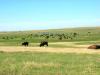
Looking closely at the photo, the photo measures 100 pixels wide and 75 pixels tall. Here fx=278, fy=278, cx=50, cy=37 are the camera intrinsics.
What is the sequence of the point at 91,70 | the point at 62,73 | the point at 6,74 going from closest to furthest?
the point at 6,74
the point at 62,73
the point at 91,70

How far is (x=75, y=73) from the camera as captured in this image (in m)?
18.3

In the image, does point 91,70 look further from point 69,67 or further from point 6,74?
point 6,74

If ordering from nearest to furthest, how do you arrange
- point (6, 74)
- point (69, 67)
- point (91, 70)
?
1. point (6, 74)
2. point (91, 70)
3. point (69, 67)

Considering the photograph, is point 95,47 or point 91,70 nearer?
point 91,70

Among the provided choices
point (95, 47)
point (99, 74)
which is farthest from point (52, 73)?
point (95, 47)

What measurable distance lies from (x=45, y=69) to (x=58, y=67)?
4.51 feet

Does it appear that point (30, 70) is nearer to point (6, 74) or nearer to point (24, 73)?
point (24, 73)

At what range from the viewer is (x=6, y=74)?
55.3 feet

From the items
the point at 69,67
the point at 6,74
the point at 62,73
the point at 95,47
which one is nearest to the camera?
the point at 6,74

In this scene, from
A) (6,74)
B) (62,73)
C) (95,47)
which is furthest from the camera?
(95,47)

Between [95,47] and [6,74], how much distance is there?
27909mm

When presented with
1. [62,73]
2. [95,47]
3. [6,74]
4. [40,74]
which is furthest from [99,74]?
[95,47]

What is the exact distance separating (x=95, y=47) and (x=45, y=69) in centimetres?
2398

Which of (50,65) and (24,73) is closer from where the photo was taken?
(24,73)
